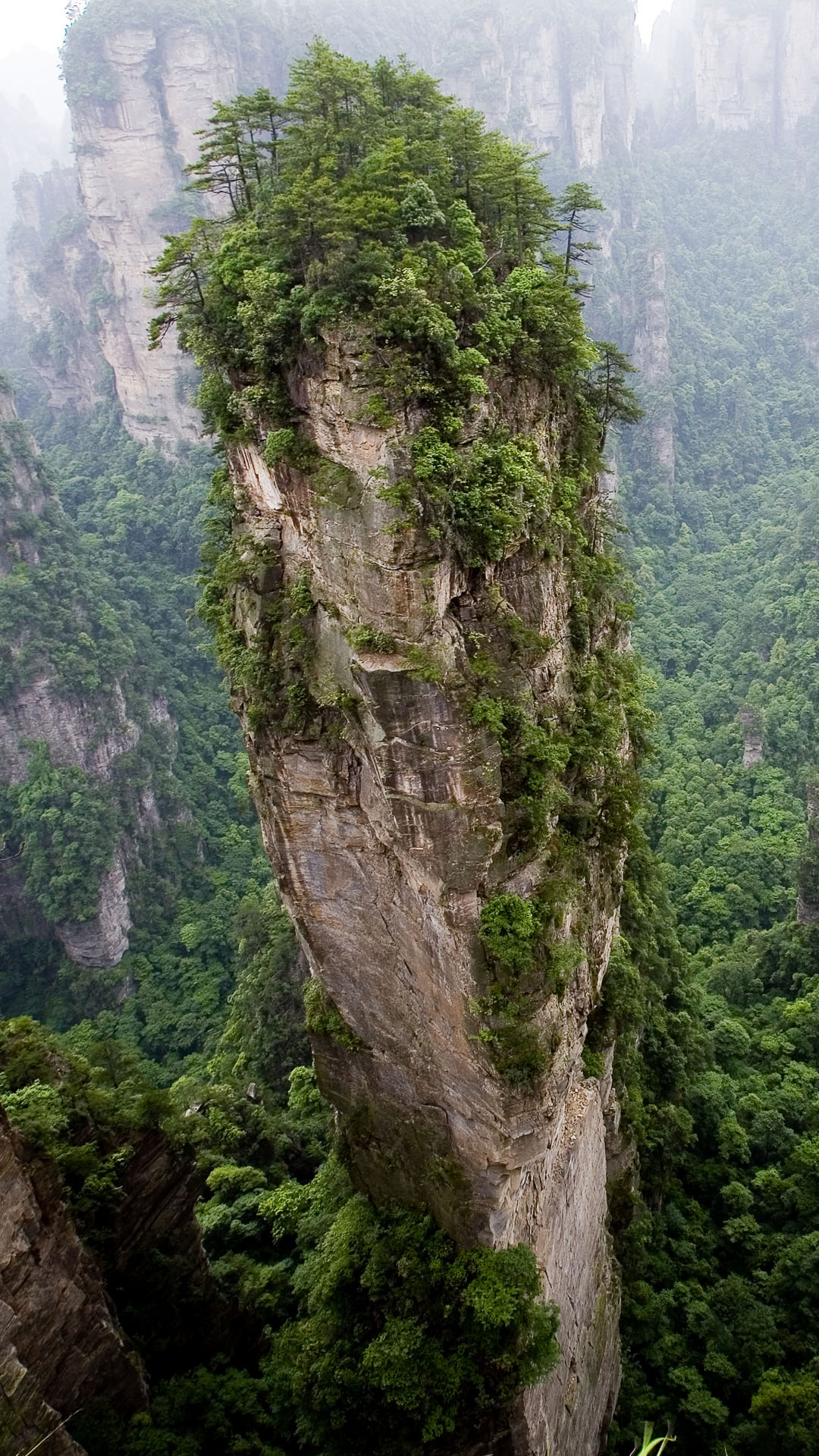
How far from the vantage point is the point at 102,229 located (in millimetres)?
68250

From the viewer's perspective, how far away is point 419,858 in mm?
13617

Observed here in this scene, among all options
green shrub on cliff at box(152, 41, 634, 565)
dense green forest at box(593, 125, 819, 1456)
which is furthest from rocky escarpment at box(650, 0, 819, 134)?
green shrub on cliff at box(152, 41, 634, 565)

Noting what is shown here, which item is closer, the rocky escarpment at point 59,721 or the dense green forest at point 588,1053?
the dense green forest at point 588,1053

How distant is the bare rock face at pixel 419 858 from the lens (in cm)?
1260

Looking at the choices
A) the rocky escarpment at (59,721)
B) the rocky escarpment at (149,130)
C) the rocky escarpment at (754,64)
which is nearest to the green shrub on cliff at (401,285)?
the rocky escarpment at (59,721)

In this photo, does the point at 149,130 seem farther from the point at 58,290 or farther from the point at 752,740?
the point at 752,740

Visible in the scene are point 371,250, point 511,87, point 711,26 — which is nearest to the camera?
point 371,250

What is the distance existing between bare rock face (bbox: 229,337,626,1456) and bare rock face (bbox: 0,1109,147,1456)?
497 cm

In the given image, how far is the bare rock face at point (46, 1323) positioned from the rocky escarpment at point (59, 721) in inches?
1218

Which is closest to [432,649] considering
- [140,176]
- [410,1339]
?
[410,1339]

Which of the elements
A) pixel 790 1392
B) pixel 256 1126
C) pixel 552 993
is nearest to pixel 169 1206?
pixel 256 1126

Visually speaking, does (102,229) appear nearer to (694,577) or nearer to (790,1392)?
(694,577)

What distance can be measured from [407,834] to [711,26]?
119 meters

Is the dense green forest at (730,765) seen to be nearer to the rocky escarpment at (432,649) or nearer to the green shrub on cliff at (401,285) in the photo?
the rocky escarpment at (432,649)
